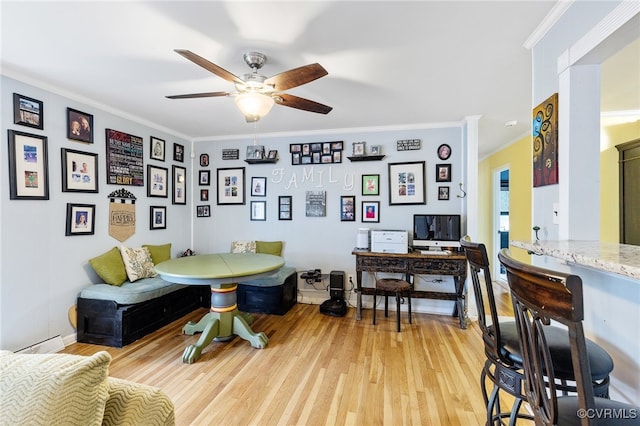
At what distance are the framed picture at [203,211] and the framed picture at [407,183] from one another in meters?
2.72

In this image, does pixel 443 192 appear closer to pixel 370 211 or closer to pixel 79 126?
pixel 370 211

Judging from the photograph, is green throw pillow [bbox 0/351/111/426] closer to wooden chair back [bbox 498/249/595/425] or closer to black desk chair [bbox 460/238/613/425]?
wooden chair back [bbox 498/249/595/425]

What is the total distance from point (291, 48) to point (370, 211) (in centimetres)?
234

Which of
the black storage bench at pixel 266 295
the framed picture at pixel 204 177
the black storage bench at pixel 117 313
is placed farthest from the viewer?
the framed picture at pixel 204 177

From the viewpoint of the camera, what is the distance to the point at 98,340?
8.68ft

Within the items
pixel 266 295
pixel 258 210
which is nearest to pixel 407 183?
pixel 258 210

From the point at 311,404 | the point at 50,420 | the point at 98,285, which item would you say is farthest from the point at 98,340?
the point at 50,420

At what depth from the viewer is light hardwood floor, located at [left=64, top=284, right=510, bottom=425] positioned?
1762mm

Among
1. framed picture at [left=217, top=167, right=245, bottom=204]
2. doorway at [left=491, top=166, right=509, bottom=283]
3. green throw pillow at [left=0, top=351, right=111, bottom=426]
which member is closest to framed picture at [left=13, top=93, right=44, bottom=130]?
framed picture at [left=217, top=167, right=245, bottom=204]

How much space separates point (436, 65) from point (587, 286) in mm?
1723

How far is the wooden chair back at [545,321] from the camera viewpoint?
1.95 ft

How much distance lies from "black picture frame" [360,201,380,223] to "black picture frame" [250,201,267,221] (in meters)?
1.42

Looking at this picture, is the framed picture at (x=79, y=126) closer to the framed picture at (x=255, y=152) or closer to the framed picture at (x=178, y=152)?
the framed picture at (x=178, y=152)

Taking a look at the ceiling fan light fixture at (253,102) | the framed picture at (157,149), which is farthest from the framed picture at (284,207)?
the ceiling fan light fixture at (253,102)
